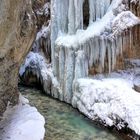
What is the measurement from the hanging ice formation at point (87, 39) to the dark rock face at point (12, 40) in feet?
18.3

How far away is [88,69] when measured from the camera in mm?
13109

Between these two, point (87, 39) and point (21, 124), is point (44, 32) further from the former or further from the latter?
point (21, 124)

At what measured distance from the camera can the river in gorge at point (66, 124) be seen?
9.90 metres

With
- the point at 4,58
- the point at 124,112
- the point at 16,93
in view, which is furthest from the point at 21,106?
the point at 124,112

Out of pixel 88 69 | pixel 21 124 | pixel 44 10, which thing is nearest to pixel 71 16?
pixel 88 69

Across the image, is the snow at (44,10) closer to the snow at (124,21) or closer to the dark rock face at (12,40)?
the snow at (124,21)

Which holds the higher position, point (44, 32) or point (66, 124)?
point (44, 32)

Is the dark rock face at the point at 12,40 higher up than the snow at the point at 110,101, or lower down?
higher up

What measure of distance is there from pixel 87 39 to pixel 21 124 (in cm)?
716

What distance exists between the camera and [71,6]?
1410cm

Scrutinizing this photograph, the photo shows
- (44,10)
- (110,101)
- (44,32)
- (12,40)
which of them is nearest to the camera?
(12,40)

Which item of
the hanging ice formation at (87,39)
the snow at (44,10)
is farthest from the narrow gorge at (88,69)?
the snow at (44,10)

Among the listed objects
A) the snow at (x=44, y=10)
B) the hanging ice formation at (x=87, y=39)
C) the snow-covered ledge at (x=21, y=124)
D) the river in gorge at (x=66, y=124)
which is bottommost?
the river in gorge at (x=66, y=124)

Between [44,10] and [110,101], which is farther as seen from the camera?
[44,10]
